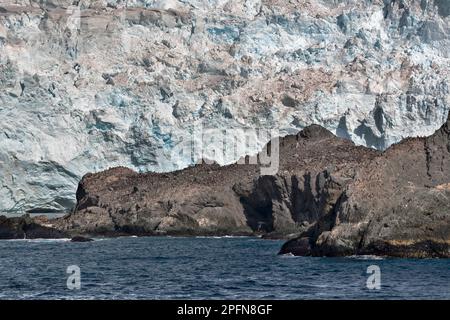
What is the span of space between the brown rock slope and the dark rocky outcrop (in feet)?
7.30

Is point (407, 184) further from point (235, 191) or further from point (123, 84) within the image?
point (123, 84)

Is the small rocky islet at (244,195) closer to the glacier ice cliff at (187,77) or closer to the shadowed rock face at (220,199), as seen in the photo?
the shadowed rock face at (220,199)

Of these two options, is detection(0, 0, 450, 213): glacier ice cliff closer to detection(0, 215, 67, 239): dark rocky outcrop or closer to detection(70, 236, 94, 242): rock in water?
detection(0, 215, 67, 239): dark rocky outcrop

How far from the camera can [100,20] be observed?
131000mm

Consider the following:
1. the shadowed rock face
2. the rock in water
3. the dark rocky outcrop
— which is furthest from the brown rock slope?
the rock in water

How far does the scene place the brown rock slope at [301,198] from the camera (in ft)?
137

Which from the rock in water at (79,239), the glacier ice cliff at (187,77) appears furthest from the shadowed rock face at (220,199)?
the glacier ice cliff at (187,77)

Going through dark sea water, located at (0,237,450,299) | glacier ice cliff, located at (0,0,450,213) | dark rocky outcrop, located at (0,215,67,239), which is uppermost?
glacier ice cliff, located at (0,0,450,213)

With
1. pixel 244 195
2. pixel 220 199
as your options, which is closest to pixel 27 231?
pixel 220 199

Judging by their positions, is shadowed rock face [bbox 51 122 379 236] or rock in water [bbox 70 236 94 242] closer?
rock in water [bbox 70 236 94 242]

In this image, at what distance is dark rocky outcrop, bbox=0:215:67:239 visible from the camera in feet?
243

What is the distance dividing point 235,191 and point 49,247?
787 inches

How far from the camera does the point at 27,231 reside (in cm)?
7462
